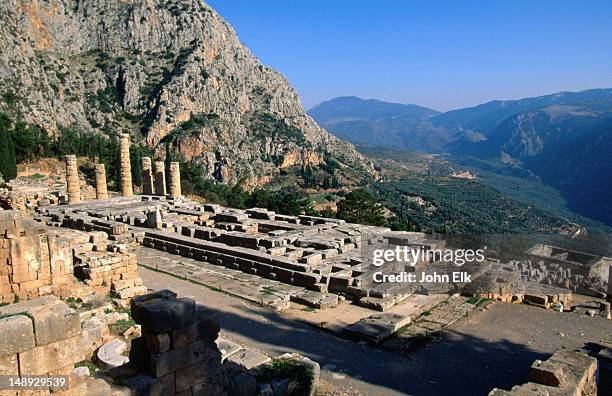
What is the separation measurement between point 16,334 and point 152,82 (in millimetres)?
98526

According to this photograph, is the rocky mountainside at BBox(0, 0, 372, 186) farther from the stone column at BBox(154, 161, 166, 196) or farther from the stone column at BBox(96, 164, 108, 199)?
the stone column at BBox(96, 164, 108, 199)

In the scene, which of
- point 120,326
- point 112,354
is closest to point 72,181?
point 120,326

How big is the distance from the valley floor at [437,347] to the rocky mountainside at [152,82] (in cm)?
7253

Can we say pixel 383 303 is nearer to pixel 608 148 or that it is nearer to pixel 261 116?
pixel 261 116

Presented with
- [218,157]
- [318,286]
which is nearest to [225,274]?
[318,286]

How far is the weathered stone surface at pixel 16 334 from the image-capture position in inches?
191

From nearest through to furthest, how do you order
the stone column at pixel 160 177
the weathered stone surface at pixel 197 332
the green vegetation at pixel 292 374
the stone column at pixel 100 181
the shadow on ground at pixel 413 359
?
the weathered stone surface at pixel 197 332, the green vegetation at pixel 292 374, the shadow on ground at pixel 413 359, the stone column at pixel 100 181, the stone column at pixel 160 177

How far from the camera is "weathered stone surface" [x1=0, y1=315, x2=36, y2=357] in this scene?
4844 millimetres

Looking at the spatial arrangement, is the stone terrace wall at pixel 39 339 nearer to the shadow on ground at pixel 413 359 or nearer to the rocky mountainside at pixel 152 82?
the shadow on ground at pixel 413 359

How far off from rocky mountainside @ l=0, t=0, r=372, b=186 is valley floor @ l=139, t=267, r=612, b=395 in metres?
72.5

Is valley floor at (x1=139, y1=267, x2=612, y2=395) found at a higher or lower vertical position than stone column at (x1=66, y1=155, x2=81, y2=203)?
lower

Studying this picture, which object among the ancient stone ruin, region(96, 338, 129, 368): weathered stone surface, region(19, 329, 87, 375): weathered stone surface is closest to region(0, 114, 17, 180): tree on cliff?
the ancient stone ruin

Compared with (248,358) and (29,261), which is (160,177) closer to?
(29,261)

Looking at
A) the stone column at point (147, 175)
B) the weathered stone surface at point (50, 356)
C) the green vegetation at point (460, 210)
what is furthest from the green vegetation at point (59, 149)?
the weathered stone surface at point (50, 356)
